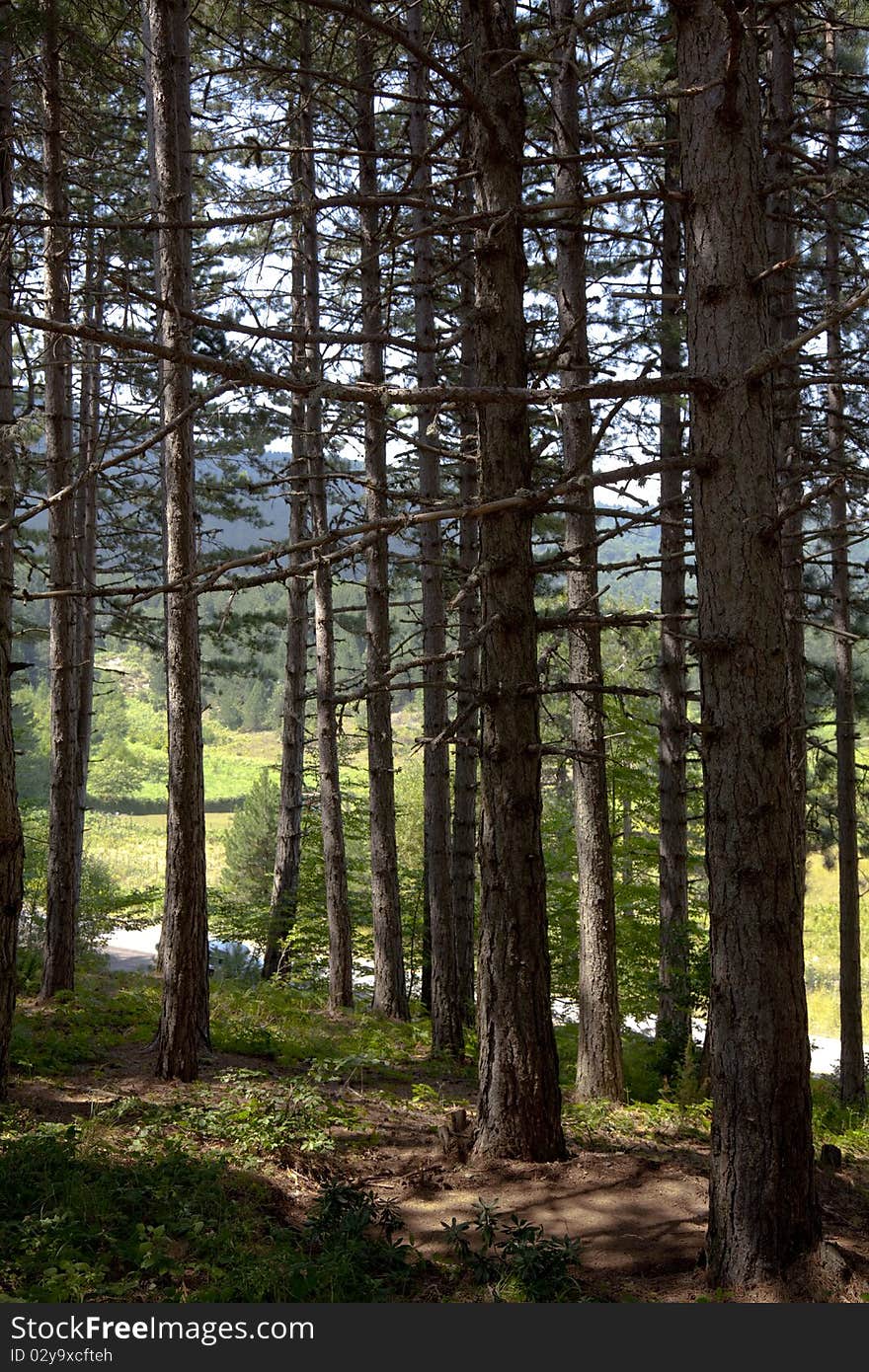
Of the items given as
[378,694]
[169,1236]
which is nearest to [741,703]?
[169,1236]

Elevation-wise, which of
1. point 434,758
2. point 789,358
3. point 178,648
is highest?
point 789,358

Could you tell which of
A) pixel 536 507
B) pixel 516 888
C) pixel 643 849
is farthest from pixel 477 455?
pixel 643 849

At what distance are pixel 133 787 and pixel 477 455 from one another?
53.9 m

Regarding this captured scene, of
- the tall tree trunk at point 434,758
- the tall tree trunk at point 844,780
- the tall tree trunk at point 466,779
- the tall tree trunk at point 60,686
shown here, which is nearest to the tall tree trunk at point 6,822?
the tall tree trunk at point 60,686

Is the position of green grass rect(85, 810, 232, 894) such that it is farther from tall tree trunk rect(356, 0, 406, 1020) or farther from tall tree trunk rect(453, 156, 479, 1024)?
tall tree trunk rect(453, 156, 479, 1024)

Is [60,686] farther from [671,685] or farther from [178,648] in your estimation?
[671,685]

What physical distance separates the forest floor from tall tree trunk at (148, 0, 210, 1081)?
56 cm

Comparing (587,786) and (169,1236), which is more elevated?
(587,786)

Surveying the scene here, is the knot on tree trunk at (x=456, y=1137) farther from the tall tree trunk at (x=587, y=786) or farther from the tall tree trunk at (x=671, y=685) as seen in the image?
the tall tree trunk at (x=671, y=685)

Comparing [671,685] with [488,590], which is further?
[671,685]

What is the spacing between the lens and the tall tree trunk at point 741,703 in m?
4.09

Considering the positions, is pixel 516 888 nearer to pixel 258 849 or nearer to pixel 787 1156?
pixel 787 1156

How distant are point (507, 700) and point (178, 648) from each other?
2796 millimetres

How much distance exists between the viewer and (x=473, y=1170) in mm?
5598
